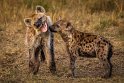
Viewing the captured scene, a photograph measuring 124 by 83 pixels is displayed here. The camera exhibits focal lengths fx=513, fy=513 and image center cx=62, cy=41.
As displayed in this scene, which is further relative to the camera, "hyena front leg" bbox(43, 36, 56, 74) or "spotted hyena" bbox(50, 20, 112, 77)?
"hyena front leg" bbox(43, 36, 56, 74)

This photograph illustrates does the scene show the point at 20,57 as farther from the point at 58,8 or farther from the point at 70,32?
A: the point at 58,8

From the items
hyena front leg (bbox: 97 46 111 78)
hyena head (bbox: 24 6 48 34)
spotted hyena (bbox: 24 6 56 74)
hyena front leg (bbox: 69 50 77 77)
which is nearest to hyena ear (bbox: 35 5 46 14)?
spotted hyena (bbox: 24 6 56 74)

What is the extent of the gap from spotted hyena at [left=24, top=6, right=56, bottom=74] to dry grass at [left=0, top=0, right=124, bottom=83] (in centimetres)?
20

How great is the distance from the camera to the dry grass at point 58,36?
308 inches

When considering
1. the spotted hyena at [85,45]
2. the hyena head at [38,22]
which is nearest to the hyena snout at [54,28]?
the spotted hyena at [85,45]

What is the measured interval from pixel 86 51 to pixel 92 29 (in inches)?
123

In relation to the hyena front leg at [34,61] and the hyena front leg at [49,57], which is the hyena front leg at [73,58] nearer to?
the hyena front leg at [49,57]

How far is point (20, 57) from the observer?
9.11 meters

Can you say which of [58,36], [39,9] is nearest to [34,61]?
[39,9]

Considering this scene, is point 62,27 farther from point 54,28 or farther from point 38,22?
point 38,22

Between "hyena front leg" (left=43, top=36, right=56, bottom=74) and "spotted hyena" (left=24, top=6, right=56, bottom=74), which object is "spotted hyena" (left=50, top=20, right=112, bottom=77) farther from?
"hyena front leg" (left=43, top=36, right=56, bottom=74)

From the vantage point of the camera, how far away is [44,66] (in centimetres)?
859

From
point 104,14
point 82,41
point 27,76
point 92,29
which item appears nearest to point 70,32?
point 82,41

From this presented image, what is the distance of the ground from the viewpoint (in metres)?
7.59
